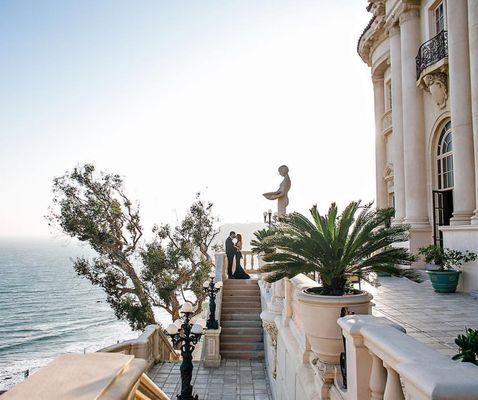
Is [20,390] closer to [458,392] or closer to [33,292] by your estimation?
[458,392]

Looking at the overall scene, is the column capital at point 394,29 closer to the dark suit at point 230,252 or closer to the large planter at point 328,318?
the dark suit at point 230,252

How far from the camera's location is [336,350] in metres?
4.12

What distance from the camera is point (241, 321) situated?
57.0 ft

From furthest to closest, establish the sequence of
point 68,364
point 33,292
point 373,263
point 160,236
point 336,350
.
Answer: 1. point 33,292
2. point 160,236
3. point 373,263
4. point 336,350
5. point 68,364

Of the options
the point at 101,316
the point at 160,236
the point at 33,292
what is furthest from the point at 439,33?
the point at 33,292

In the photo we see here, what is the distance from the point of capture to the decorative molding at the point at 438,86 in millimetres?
13664

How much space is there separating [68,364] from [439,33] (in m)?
15.4

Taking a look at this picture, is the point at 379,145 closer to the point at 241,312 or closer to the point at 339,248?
the point at 241,312

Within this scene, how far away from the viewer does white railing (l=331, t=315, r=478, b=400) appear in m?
1.59

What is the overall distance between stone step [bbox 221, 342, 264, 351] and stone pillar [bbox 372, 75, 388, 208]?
30.6 ft

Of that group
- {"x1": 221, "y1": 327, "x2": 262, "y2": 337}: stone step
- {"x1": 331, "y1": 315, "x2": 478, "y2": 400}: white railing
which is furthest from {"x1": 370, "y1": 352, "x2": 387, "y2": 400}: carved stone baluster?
{"x1": 221, "y1": 327, "x2": 262, "y2": 337}: stone step

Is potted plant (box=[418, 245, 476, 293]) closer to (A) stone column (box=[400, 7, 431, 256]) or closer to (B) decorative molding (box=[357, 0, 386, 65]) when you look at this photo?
(A) stone column (box=[400, 7, 431, 256])

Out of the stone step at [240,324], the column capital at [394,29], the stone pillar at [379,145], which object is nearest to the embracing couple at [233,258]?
the stone step at [240,324]

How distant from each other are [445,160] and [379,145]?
619 cm
